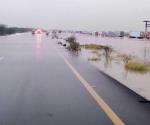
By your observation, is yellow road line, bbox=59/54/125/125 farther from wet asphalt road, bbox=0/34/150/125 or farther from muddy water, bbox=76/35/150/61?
muddy water, bbox=76/35/150/61

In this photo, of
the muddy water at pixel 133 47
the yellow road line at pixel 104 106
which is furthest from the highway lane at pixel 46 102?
the muddy water at pixel 133 47

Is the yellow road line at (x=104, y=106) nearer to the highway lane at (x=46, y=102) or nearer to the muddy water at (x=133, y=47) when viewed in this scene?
the highway lane at (x=46, y=102)

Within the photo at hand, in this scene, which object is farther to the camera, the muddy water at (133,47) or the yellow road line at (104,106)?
the muddy water at (133,47)

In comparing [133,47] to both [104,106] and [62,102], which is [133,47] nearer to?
[62,102]

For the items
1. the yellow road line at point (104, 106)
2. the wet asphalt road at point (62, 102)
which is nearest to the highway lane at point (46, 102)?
the wet asphalt road at point (62, 102)

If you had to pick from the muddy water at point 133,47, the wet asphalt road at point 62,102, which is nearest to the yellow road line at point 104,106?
the wet asphalt road at point 62,102

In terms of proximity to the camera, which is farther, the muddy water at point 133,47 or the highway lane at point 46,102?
the muddy water at point 133,47

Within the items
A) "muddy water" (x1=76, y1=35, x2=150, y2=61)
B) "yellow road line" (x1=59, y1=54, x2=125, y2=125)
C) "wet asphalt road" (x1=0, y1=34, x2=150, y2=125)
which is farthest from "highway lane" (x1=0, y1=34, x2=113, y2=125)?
"muddy water" (x1=76, y1=35, x2=150, y2=61)

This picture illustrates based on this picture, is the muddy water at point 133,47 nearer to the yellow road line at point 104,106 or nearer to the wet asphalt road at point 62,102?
the wet asphalt road at point 62,102

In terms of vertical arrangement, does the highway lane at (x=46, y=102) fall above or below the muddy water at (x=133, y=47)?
above

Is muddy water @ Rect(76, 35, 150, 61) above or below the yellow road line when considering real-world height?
below

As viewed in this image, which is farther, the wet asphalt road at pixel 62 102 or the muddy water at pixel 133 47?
the muddy water at pixel 133 47

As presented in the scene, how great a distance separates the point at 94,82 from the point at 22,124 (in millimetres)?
7414

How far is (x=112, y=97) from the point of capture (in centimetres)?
1208
